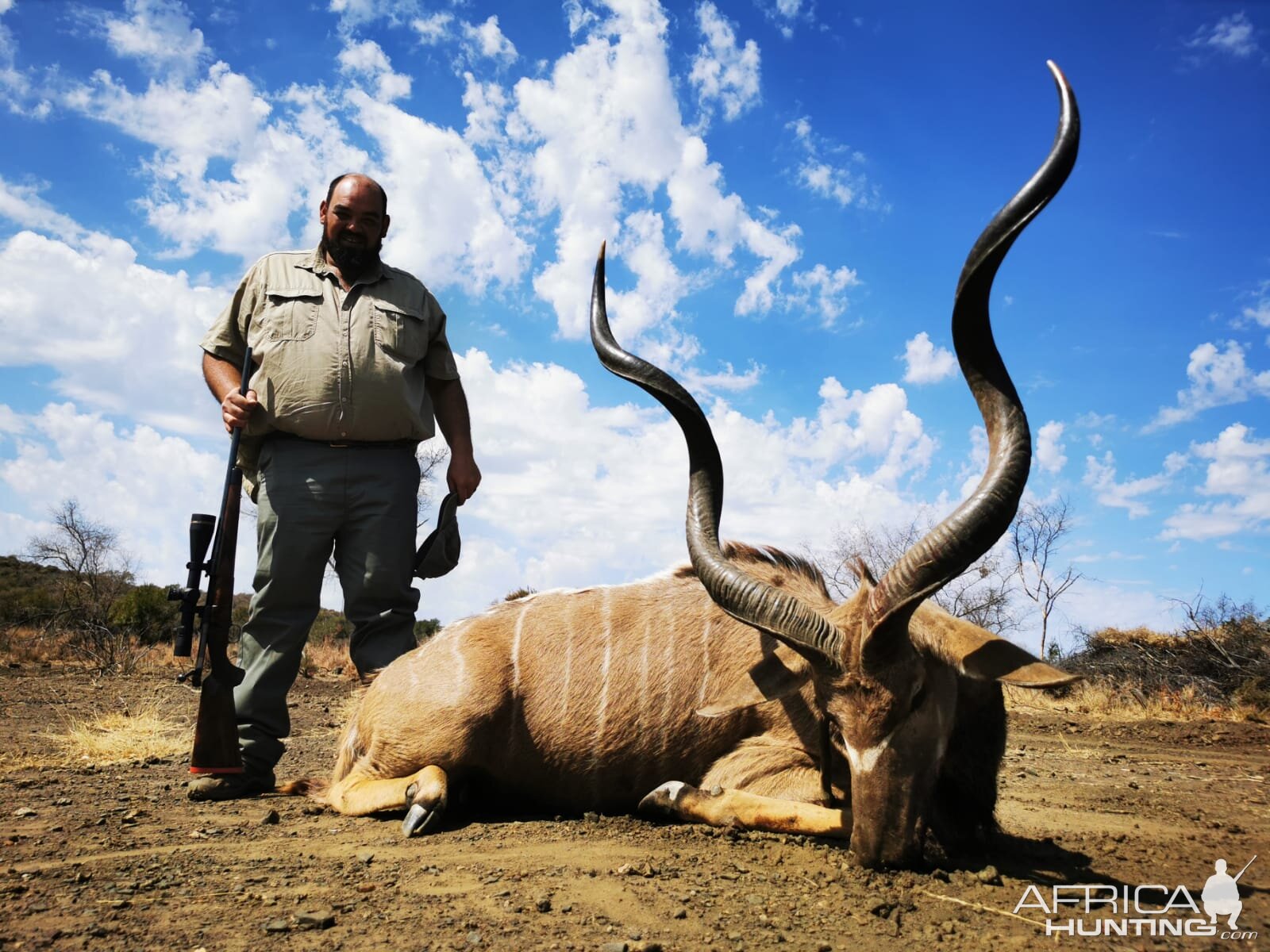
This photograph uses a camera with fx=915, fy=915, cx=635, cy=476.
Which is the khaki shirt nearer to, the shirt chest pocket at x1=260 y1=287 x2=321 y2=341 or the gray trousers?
the shirt chest pocket at x1=260 y1=287 x2=321 y2=341

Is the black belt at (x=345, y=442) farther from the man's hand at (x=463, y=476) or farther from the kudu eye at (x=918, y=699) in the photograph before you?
the kudu eye at (x=918, y=699)

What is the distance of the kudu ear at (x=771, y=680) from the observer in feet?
12.7

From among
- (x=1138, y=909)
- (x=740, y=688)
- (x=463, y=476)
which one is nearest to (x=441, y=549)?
(x=463, y=476)

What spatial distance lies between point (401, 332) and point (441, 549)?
4.14 ft

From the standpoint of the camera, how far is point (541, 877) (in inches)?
120

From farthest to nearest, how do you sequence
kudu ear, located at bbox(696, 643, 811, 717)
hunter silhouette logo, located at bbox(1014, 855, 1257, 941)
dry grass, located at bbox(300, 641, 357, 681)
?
dry grass, located at bbox(300, 641, 357, 681)
kudu ear, located at bbox(696, 643, 811, 717)
hunter silhouette logo, located at bbox(1014, 855, 1257, 941)

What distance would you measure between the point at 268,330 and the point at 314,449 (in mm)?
686

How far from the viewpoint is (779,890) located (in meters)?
2.96

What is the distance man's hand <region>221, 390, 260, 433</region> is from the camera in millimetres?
4828

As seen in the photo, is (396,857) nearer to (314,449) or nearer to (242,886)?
(242,886)

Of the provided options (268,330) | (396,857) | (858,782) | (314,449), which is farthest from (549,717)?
(268,330)

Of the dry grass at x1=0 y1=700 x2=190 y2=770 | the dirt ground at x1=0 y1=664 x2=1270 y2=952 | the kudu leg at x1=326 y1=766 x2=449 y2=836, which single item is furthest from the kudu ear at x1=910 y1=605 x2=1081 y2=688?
the dry grass at x1=0 y1=700 x2=190 y2=770

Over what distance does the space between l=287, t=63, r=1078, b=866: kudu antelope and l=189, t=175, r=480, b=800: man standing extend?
0.57 metres

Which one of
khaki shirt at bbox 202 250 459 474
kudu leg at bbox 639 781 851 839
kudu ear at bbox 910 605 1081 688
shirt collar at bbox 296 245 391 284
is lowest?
kudu leg at bbox 639 781 851 839
